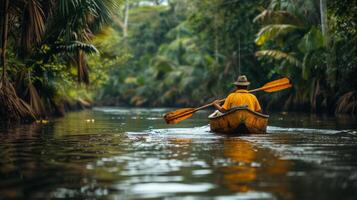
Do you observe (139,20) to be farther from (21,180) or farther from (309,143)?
(21,180)

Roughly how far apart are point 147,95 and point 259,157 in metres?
52.1

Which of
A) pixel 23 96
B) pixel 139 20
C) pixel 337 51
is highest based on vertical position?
pixel 139 20

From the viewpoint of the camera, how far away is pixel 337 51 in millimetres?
28844

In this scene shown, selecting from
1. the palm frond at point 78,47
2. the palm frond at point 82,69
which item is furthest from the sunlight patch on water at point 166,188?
the palm frond at point 82,69

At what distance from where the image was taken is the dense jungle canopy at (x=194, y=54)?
21.4m

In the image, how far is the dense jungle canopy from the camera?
21391mm

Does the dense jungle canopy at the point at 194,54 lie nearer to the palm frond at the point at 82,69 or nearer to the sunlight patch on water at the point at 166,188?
the palm frond at the point at 82,69

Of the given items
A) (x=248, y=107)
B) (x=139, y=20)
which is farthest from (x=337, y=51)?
(x=139, y=20)

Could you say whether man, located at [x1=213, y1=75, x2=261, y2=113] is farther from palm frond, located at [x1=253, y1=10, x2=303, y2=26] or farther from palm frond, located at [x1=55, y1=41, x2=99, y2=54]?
palm frond, located at [x1=253, y1=10, x2=303, y2=26]

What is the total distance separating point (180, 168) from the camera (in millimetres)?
9703

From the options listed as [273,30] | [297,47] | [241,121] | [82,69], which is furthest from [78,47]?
[297,47]

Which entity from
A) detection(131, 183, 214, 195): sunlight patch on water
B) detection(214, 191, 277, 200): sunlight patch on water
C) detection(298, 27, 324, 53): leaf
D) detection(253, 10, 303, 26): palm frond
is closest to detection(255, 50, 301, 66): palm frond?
detection(253, 10, 303, 26): palm frond

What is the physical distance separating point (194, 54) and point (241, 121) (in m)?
40.2

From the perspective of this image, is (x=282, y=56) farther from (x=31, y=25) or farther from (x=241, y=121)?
(x=241, y=121)
